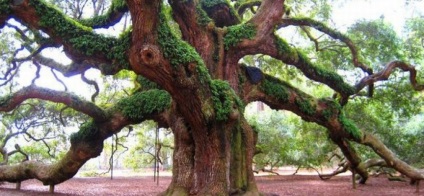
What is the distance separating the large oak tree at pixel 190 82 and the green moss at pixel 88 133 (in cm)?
2

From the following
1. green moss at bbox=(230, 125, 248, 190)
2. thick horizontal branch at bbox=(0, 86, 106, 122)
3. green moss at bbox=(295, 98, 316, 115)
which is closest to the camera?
thick horizontal branch at bbox=(0, 86, 106, 122)

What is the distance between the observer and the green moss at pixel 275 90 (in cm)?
1030

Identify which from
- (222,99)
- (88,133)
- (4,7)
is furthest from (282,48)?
(4,7)

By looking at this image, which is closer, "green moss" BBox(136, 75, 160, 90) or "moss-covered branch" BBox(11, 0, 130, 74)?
"moss-covered branch" BBox(11, 0, 130, 74)

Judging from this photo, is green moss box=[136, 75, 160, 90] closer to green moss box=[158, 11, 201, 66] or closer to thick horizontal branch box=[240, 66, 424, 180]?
thick horizontal branch box=[240, 66, 424, 180]

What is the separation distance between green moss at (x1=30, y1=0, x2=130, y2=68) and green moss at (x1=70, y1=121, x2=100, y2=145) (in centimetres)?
315

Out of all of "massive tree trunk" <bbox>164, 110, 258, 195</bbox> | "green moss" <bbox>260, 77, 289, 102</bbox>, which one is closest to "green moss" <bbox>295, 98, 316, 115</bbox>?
"green moss" <bbox>260, 77, 289, 102</bbox>

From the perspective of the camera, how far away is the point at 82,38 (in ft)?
23.7

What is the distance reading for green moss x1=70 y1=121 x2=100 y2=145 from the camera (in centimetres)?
993

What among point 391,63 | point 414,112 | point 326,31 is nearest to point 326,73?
point 326,31

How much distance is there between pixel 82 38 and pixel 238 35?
11.9ft

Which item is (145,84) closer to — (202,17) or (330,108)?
(202,17)

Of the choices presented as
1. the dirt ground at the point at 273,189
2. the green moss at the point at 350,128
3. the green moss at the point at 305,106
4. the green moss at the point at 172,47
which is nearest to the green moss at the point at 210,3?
the green moss at the point at 305,106

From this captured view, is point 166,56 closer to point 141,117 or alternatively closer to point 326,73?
point 141,117
